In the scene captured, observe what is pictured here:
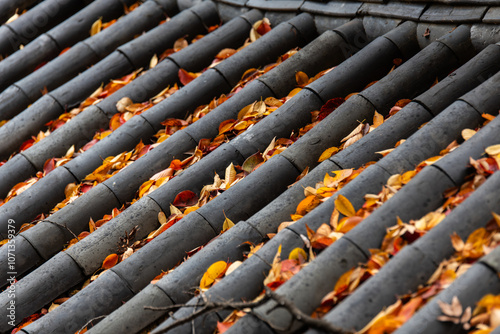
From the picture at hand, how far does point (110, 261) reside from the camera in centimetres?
334

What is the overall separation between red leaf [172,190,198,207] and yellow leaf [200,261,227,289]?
680 millimetres

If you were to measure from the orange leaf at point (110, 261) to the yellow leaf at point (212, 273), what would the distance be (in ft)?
2.33

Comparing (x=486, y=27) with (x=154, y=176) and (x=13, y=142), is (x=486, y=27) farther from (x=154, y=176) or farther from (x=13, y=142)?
(x=13, y=142)

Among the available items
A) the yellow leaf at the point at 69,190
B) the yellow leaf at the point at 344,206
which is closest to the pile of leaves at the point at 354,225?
the yellow leaf at the point at 344,206

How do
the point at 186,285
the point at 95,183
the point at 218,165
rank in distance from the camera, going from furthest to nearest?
1. the point at 95,183
2. the point at 218,165
3. the point at 186,285

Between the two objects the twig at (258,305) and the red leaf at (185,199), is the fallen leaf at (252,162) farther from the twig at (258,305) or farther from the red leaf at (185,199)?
the twig at (258,305)

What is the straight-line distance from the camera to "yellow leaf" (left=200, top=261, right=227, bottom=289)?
286 cm

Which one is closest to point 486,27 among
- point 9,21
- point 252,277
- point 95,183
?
point 252,277

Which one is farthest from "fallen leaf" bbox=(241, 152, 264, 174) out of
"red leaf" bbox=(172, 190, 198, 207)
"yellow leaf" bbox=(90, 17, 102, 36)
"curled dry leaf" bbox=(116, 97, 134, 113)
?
"yellow leaf" bbox=(90, 17, 102, 36)

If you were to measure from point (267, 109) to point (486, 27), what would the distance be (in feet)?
4.75

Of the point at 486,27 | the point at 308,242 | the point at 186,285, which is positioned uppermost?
the point at 486,27

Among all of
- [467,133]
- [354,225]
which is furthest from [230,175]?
[467,133]

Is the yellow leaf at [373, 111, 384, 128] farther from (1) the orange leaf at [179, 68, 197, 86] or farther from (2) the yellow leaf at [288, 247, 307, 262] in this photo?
(1) the orange leaf at [179, 68, 197, 86]

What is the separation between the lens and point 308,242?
107 inches
